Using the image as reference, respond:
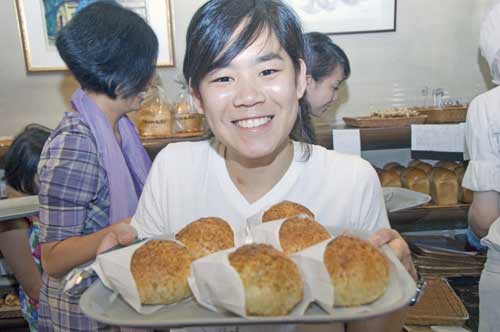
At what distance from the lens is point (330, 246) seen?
2.82 ft

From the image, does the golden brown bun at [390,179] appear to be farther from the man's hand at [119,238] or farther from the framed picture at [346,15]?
the man's hand at [119,238]

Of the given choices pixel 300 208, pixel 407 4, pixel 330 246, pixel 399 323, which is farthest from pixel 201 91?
pixel 407 4

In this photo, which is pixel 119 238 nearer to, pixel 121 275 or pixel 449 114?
pixel 121 275

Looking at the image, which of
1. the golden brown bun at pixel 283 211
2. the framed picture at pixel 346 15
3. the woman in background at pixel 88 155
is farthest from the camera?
the framed picture at pixel 346 15

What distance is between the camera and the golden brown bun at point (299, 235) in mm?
914

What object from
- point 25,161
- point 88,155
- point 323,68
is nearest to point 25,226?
point 25,161

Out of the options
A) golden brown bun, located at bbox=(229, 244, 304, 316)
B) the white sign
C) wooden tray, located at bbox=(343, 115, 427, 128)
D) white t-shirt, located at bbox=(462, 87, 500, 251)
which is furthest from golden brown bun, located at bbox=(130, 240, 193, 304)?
the white sign

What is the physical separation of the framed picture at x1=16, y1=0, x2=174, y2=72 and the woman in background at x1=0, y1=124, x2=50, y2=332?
2.59 feet

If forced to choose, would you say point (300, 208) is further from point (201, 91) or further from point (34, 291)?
point (34, 291)

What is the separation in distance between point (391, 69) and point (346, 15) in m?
0.47

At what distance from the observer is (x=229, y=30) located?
3.39ft

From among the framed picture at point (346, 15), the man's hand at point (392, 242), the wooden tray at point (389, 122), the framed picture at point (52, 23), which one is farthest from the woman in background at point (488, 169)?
the framed picture at point (52, 23)

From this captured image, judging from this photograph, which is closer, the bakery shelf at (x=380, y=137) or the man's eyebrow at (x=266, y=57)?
the man's eyebrow at (x=266, y=57)

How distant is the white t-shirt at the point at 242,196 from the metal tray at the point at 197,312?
11.9 inches
